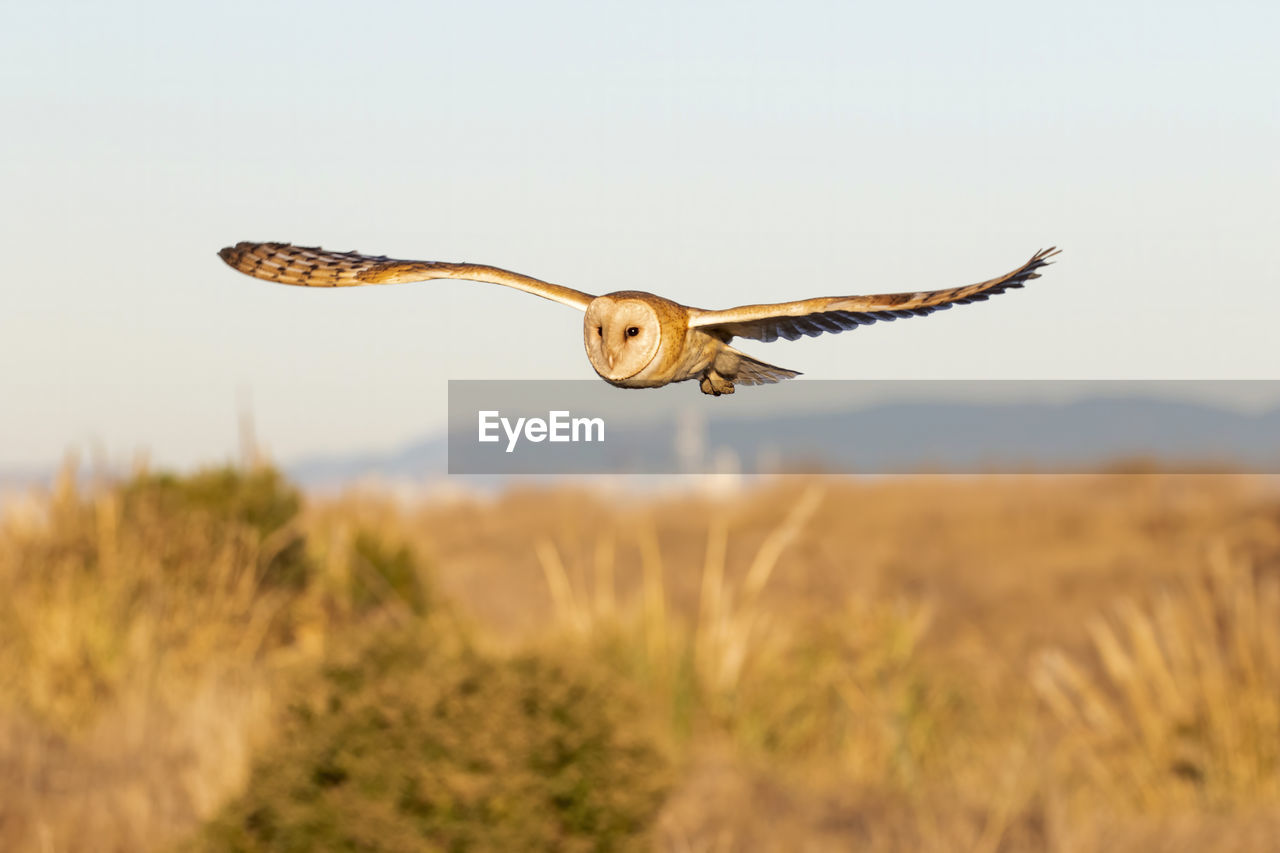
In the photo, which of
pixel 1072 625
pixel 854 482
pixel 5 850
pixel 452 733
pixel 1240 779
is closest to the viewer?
pixel 452 733

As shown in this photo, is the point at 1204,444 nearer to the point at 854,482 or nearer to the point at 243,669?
the point at 854,482

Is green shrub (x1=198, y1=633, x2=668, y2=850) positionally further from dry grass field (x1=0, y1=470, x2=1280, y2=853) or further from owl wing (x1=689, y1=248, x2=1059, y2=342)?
owl wing (x1=689, y1=248, x2=1059, y2=342)

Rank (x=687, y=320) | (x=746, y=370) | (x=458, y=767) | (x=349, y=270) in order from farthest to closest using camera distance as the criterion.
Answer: (x=458, y=767) → (x=349, y=270) → (x=746, y=370) → (x=687, y=320)

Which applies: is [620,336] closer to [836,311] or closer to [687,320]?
[687,320]

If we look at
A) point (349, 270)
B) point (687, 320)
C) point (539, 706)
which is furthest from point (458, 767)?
point (687, 320)

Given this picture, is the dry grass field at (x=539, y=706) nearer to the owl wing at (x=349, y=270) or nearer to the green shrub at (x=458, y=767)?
the green shrub at (x=458, y=767)

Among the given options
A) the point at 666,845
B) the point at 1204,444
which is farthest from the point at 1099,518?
the point at 666,845
